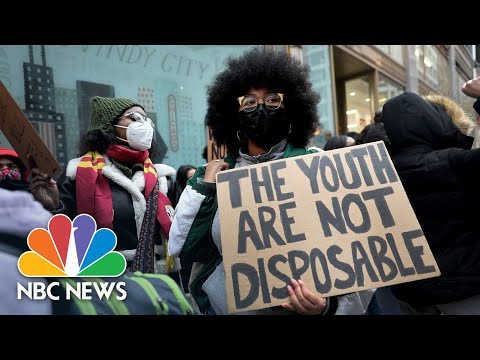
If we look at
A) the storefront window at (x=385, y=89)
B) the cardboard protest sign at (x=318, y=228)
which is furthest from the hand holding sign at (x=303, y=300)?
the storefront window at (x=385, y=89)

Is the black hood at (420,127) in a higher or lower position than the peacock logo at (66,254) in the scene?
higher

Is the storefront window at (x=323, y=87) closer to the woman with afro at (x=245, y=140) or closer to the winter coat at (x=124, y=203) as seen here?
the winter coat at (x=124, y=203)

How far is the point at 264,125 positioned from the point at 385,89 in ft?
41.5

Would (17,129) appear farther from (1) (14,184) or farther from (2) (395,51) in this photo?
(2) (395,51)

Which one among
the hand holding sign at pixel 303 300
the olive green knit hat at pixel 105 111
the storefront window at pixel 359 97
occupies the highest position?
the storefront window at pixel 359 97

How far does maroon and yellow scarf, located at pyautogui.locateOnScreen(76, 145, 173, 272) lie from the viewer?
2.59m

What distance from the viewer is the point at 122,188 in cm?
274

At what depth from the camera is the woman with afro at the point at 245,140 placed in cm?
182

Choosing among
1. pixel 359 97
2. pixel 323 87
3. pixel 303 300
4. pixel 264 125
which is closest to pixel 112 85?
pixel 264 125
